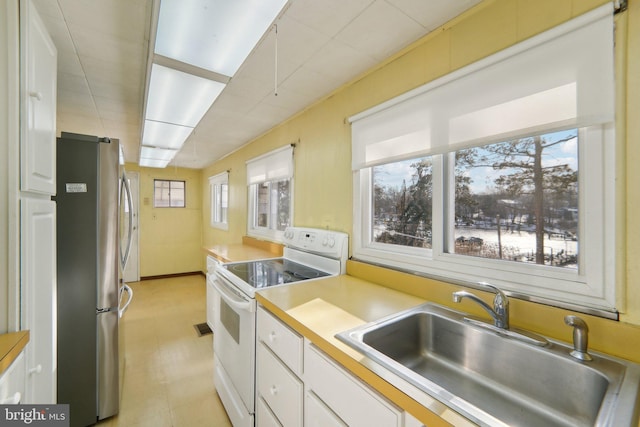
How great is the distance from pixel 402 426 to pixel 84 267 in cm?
195

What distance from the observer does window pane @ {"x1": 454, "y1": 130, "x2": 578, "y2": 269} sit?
103 cm

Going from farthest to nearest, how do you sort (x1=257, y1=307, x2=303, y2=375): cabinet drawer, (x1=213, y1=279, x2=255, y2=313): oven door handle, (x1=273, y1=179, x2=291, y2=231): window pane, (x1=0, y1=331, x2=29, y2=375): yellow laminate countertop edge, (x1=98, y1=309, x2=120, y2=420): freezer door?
(x1=273, y1=179, x2=291, y2=231): window pane, (x1=98, y1=309, x2=120, y2=420): freezer door, (x1=213, y1=279, x2=255, y2=313): oven door handle, (x1=257, y1=307, x2=303, y2=375): cabinet drawer, (x1=0, y1=331, x2=29, y2=375): yellow laminate countertop edge

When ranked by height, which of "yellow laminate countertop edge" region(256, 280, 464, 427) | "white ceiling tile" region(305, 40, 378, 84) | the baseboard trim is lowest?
the baseboard trim

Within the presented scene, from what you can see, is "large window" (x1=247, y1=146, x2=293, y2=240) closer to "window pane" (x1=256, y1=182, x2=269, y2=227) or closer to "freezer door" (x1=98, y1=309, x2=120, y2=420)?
"window pane" (x1=256, y1=182, x2=269, y2=227)

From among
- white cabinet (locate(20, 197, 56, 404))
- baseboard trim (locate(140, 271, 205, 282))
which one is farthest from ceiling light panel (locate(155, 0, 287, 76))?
baseboard trim (locate(140, 271, 205, 282))

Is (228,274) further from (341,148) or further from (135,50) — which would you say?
(135,50)

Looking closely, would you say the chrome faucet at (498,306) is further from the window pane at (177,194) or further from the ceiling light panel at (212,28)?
the window pane at (177,194)

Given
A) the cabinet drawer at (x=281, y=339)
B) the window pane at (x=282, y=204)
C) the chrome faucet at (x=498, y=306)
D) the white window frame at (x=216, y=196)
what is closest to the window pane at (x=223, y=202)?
the white window frame at (x=216, y=196)

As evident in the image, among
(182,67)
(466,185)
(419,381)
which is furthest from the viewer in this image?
(182,67)

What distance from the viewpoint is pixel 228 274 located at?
1.84 metres

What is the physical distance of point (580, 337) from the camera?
0.83m

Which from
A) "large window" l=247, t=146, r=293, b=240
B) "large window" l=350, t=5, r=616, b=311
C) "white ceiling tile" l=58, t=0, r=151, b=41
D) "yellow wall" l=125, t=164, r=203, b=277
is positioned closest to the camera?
"large window" l=350, t=5, r=616, b=311

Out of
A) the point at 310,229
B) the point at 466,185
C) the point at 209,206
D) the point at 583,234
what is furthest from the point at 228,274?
the point at 209,206

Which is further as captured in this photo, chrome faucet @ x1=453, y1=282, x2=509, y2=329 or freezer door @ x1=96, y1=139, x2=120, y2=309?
freezer door @ x1=96, y1=139, x2=120, y2=309
